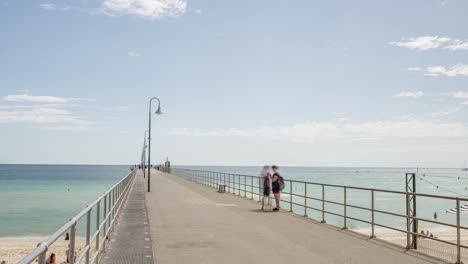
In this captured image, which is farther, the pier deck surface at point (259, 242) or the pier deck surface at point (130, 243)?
the pier deck surface at point (259, 242)

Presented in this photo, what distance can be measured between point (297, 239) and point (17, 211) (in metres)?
55.2

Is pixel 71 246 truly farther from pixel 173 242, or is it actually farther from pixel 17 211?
pixel 17 211

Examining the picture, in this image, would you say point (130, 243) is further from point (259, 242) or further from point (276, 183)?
point (276, 183)

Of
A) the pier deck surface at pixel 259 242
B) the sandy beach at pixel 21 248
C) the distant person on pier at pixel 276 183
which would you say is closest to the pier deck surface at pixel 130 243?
the pier deck surface at pixel 259 242

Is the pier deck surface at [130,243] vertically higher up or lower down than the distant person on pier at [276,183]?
lower down

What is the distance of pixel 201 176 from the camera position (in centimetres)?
4512

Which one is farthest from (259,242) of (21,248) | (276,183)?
(21,248)

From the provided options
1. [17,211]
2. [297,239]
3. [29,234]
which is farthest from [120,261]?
[17,211]

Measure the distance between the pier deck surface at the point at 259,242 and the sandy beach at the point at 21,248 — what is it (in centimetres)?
1067

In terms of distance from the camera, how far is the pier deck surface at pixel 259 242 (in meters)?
8.91

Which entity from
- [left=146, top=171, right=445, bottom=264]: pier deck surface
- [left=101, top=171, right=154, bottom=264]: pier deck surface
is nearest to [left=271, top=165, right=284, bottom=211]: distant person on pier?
[left=146, top=171, right=445, bottom=264]: pier deck surface

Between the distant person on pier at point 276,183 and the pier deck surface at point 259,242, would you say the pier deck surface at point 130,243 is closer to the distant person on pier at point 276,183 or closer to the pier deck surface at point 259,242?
Answer: the pier deck surface at point 259,242

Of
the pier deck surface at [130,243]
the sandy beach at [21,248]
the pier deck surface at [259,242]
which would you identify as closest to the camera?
the pier deck surface at [130,243]

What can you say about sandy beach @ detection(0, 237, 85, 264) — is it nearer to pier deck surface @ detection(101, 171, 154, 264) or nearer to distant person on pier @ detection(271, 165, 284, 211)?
pier deck surface @ detection(101, 171, 154, 264)
